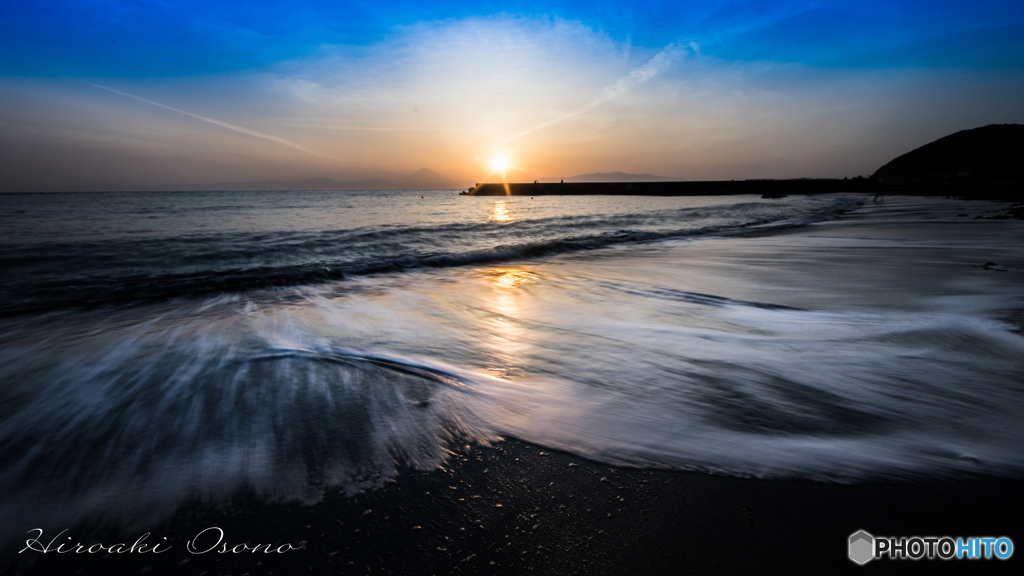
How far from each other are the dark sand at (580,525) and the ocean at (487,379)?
121 mm

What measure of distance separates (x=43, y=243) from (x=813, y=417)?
17.1 m

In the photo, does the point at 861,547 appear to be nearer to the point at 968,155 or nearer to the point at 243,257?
the point at 243,257

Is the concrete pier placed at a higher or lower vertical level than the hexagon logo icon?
higher

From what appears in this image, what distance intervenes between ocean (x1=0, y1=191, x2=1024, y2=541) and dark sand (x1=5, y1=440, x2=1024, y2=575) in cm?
12

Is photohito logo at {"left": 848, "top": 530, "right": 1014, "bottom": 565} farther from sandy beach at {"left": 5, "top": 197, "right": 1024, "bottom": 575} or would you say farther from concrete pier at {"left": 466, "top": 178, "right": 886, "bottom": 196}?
concrete pier at {"left": 466, "top": 178, "right": 886, "bottom": 196}

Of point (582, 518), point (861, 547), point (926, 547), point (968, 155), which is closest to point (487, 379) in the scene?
point (582, 518)

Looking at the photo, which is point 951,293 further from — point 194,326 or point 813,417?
point 194,326

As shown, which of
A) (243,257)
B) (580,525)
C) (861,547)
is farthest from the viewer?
(243,257)

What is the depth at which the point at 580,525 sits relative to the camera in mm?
1453

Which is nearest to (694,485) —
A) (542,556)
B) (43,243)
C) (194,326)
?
(542,556)

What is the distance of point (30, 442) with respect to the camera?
84.3 inches

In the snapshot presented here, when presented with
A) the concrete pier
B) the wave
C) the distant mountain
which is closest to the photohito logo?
the wave

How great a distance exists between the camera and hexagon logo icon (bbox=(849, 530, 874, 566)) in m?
1.31

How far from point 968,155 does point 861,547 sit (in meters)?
138
